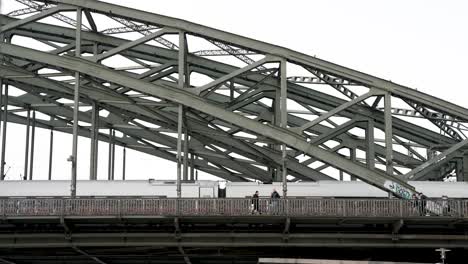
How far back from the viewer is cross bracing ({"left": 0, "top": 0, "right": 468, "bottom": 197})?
201 feet

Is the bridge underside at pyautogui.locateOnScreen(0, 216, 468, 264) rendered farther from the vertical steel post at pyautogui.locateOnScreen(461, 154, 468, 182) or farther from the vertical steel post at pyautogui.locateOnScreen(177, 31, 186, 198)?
the vertical steel post at pyautogui.locateOnScreen(461, 154, 468, 182)

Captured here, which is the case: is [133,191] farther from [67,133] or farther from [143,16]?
[67,133]

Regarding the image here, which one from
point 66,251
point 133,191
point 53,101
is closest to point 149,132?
point 53,101

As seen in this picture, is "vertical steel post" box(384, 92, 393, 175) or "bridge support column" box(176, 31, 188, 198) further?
"vertical steel post" box(384, 92, 393, 175)

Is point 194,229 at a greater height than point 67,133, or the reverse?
point 67,133

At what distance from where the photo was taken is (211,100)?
238 ft

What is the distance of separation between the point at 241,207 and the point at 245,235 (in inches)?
72.0

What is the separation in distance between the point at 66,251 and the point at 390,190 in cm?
2278

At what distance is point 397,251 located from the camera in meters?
55.9

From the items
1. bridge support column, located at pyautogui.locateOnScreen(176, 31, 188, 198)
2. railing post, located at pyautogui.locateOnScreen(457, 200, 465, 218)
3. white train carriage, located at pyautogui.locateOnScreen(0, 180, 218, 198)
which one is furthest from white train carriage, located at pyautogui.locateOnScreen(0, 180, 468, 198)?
railing post, located at pyautogui.locateOnScreen(457, 200, 465, 218)

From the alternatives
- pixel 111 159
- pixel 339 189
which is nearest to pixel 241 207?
pixel 339 189

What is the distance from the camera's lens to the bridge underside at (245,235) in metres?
52.2

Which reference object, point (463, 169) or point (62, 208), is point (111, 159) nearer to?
point (62, 208)

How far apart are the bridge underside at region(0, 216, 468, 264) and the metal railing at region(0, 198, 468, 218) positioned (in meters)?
0.64
